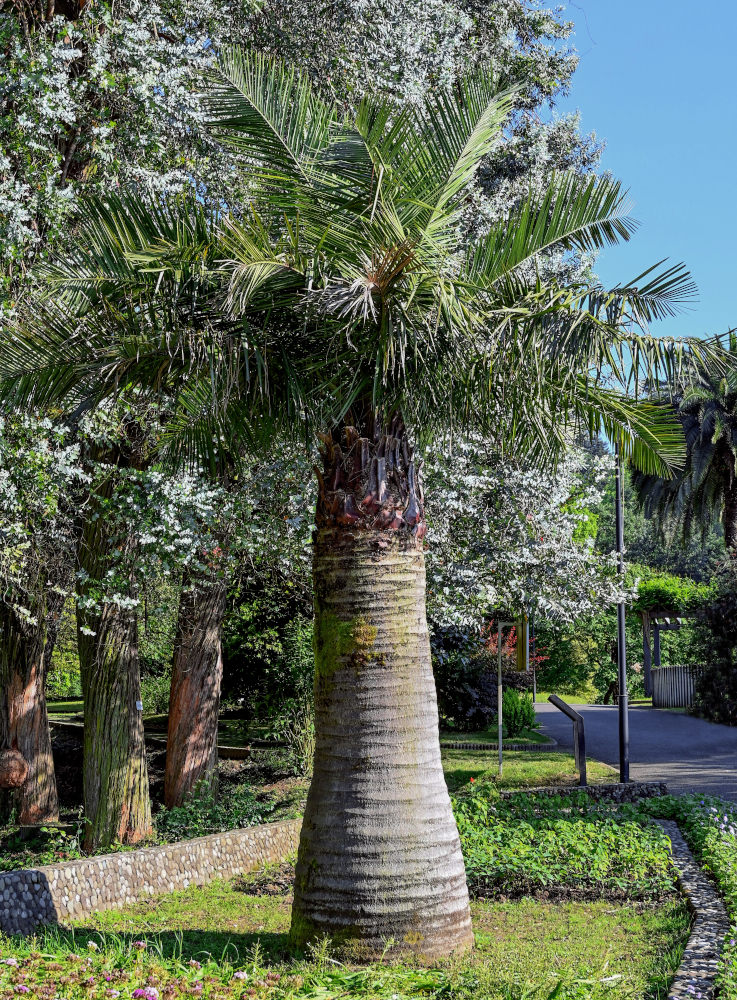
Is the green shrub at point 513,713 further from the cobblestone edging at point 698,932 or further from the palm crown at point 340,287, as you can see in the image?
the palm crown at point 340,287

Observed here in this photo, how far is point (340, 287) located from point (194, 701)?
861cm

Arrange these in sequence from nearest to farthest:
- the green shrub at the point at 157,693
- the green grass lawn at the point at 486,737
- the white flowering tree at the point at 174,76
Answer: the white flowering tree at the point at 174,76 < the green grass lawn at the point at 486,737 < the green shrub at the point at 157,693

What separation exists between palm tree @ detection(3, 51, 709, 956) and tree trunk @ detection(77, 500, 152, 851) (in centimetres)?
500

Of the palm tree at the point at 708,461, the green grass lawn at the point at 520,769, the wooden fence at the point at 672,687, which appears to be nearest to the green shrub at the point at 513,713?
the green grass lawn at the point at 520,769

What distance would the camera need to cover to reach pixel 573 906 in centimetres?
785

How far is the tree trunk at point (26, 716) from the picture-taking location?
12.9 metres

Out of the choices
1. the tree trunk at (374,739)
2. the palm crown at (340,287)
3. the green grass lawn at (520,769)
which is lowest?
the green grass lawn at (520,769)

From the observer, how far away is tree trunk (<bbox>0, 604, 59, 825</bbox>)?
12891mm

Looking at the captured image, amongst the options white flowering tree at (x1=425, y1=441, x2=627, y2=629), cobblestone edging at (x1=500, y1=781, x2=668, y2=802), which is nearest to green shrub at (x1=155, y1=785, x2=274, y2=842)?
cobblestone edging at (x1=500, y1=781, x2=668, y2=802)

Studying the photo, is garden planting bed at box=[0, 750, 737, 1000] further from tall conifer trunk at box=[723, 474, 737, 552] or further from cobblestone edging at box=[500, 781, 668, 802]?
tall conifer trunk at box=[723, 474, 737, 552]

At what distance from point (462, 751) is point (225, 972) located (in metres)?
14.2

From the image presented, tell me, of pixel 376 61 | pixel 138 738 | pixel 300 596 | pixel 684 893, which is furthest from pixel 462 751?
pixel 376 61

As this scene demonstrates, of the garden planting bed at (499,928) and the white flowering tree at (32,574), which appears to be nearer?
the garden planting bed at (499,928)

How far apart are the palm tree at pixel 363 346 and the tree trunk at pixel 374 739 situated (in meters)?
0.01
